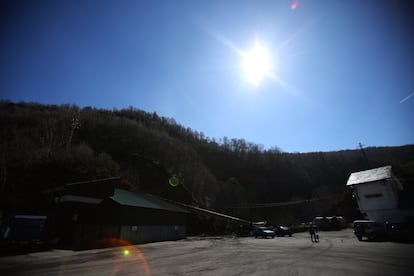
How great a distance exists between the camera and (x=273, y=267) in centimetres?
1216

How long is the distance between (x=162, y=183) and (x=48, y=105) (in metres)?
70.5

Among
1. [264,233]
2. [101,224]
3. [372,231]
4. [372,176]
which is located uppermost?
[372,176]

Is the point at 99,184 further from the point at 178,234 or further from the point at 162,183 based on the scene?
the point at 162,183

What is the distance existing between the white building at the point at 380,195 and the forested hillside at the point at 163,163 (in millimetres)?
8267

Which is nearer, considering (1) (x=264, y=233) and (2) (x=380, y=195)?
(2) (x=380, y=195)

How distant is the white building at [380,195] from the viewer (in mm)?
35000

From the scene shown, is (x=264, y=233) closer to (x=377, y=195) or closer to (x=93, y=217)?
(x=377, y=195)

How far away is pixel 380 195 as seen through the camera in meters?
37.2

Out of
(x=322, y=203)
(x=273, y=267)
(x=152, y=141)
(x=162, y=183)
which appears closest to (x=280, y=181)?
(x=322, y=203)

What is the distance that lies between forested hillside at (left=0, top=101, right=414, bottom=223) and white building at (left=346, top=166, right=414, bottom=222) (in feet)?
27.1

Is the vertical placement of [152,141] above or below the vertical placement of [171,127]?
below

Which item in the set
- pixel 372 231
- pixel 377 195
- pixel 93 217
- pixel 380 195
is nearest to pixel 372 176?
pixel 377 195

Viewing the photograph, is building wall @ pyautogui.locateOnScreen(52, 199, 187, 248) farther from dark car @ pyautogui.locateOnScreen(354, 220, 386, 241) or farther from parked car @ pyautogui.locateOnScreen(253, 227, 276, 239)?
dark car @ pyautogui.locateOnScreen(354, 220, 386, 241)

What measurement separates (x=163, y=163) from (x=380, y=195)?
200ft
